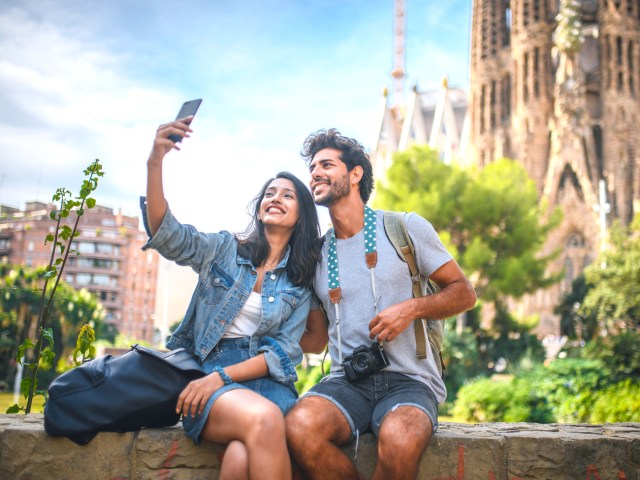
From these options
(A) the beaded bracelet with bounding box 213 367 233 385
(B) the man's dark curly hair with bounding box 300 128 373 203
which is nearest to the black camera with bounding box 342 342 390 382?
(A) the beaded bracelet with bounding box 213 367 233 385

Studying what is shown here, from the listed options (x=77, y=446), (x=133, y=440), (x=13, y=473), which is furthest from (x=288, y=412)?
(x=13, y=473)

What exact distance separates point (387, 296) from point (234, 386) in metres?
0.75

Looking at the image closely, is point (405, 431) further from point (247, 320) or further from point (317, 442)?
point (247, 320)

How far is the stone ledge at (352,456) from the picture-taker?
2.51m

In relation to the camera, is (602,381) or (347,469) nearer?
(347,469)

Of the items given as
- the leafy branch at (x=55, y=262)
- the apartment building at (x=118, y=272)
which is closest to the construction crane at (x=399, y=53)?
the apartment building at (x=118, y=272)

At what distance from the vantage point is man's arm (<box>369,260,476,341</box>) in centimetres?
Result: 247

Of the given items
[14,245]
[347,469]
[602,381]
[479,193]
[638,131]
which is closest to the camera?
[347,469]

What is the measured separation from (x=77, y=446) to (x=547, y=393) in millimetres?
10277

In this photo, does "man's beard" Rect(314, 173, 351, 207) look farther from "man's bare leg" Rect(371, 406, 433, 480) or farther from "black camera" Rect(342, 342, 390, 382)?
"man's bare leg" Rect(371, 406, 433, 480)

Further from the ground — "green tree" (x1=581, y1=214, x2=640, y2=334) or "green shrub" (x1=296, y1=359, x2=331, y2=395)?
"green tree" (x1=581, y1=214, x2=640, y2=334)

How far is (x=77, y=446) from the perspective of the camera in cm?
251

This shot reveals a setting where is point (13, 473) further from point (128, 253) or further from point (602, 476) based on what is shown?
point (128, 253)

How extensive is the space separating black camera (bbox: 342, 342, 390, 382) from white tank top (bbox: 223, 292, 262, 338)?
1.34 feet
